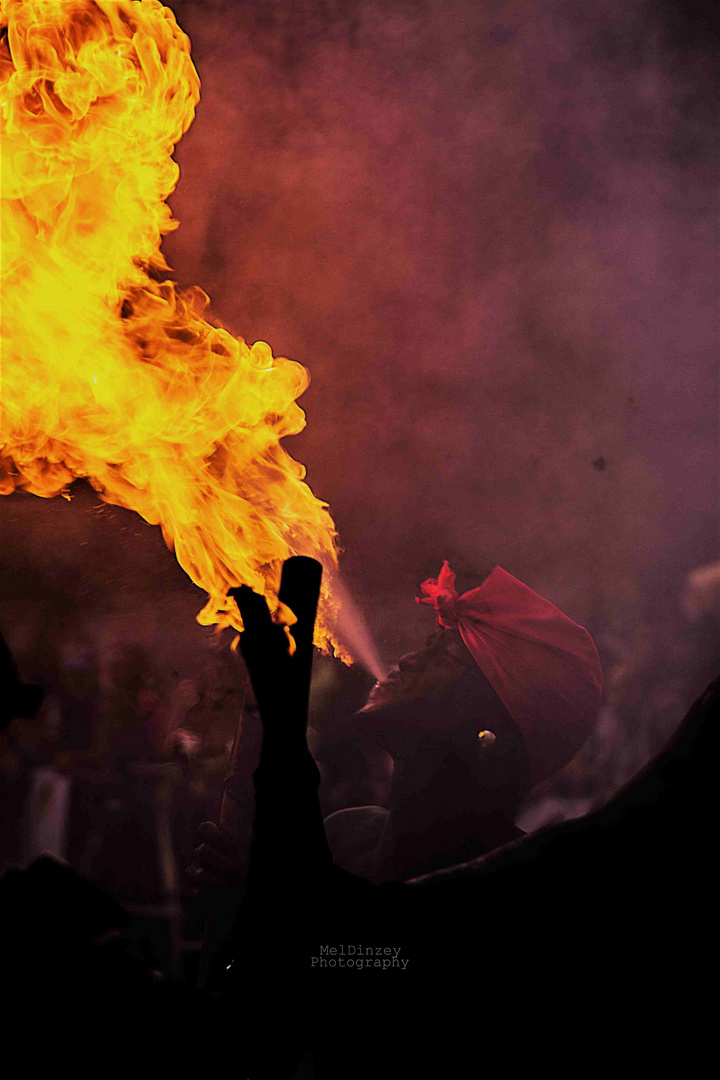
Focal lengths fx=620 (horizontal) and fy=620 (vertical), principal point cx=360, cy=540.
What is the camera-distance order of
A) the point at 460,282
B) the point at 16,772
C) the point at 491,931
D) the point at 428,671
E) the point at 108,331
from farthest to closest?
the point at 460,282 → the point at 16,772 → the point at 428,671 → the point at 108,331 → the point at 491,931

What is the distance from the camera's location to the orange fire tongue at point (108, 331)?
162cm

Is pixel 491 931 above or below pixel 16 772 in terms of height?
above

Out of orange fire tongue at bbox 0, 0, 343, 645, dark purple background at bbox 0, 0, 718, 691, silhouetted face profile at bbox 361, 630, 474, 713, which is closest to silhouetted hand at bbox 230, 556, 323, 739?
orange fire tongue at bbox 0, 0, 343, 645

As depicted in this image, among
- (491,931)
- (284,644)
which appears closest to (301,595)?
(284,644)

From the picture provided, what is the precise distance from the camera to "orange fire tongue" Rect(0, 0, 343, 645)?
162cm

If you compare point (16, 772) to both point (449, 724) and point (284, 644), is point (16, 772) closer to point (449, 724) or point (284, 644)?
point (449, 724)

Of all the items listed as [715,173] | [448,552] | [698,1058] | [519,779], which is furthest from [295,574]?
[715,173]

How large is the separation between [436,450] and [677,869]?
2154 mm

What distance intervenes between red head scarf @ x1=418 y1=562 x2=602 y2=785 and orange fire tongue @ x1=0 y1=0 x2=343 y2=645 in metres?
0.67

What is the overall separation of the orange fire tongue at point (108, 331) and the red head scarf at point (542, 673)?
0.67 m

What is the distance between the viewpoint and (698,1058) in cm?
87

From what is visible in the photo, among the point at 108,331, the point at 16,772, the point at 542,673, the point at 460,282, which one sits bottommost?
the point at 16,772

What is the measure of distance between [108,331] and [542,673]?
153 cm

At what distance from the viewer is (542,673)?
1.72m
